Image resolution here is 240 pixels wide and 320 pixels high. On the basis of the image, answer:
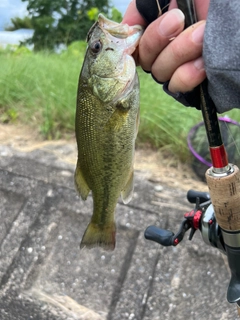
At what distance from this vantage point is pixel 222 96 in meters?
1.24

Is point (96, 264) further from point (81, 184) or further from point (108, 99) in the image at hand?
point (108, 99)

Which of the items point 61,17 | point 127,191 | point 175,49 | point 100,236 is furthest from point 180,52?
point 61,17

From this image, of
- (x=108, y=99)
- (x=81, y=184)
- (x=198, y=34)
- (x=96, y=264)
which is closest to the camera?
(x=198, y=34)

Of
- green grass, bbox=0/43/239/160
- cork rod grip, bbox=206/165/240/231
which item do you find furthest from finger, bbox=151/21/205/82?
green grass, bbox=0/43/239/160

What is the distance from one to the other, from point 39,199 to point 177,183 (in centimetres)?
101

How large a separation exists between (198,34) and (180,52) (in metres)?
0.08

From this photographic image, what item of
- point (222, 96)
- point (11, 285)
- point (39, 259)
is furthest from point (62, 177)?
point (222, 96)

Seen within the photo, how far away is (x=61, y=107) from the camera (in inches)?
155

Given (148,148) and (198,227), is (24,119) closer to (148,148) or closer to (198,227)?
(148,148)

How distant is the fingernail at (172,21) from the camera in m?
1.20

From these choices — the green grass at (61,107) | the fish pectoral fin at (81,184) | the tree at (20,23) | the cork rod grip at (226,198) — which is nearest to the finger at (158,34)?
the cork rod grip at (226,198)

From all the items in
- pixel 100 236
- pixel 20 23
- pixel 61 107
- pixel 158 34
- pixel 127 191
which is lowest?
pixel 20 23

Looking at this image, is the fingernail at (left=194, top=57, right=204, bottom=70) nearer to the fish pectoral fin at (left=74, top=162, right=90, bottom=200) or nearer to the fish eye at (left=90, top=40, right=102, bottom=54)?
the fish eye at (left=90, top=40, right=102, bottom=54)

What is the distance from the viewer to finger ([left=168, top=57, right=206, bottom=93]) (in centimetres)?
123
